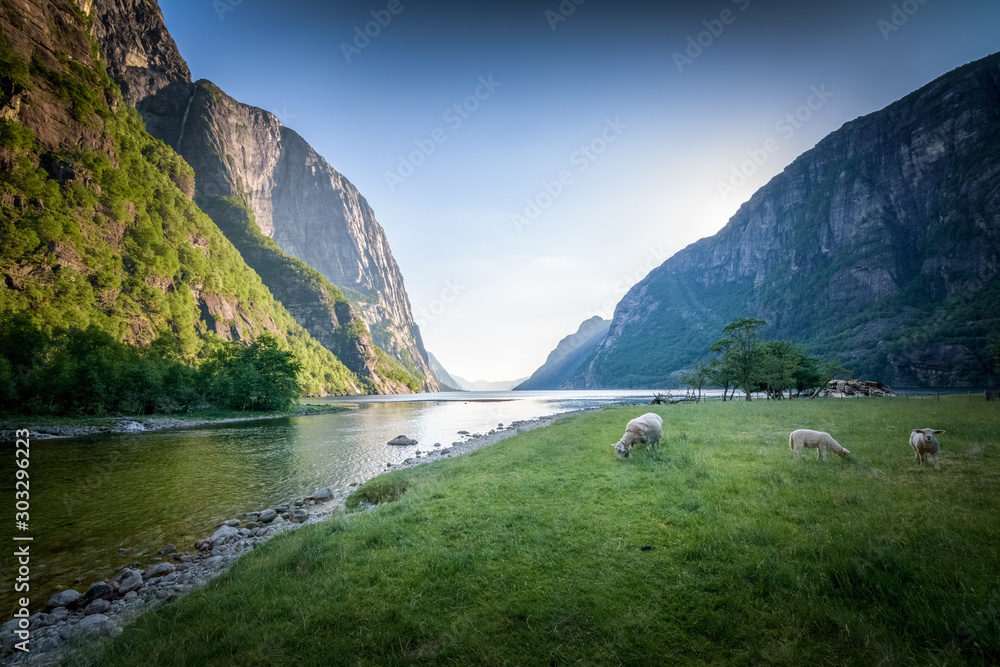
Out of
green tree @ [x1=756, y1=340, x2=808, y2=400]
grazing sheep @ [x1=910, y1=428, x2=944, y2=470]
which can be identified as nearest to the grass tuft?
grazing sheep @ [x1=910, y1=428, x2=944, y2=470]

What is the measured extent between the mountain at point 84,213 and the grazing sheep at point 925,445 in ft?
265

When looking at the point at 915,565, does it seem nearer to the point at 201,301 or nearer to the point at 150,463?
the point at 150,463

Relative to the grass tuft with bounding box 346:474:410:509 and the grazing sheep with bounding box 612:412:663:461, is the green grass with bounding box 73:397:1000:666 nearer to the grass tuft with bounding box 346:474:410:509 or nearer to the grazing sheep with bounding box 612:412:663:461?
the grass tuft with bounding box 346:474:410:509

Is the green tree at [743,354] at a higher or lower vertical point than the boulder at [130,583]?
higher

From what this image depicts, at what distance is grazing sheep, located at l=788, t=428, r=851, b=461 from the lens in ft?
42.8

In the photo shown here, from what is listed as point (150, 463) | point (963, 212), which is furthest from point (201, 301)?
point (963, 212)

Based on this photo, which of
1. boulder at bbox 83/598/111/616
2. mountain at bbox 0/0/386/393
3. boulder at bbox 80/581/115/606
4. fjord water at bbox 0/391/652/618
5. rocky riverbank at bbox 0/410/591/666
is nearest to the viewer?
rocky riverbank at bbox 0/410/591/666

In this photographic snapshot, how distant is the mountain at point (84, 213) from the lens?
185 feet

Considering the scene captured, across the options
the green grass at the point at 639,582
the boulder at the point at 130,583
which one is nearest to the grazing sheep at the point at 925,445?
the green grass at the point at 639,582

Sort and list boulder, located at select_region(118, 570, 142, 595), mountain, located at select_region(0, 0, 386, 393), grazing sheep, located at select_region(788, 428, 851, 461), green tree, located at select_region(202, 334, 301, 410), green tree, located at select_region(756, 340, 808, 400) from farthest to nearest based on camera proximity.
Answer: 1. green tree, located at select_region(202, 334, 301, 410)
2. green tree, located at select_region(756, 340, 808, 400)
3. mountain, located at select_region(0, 0, 386, 393)
4. grazing sheep, located at select_region(788, 428, 851, 461)
5. boulder, located at select_region(118, 570, 142, 595)

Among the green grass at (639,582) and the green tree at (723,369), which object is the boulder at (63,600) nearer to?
the green grass at (639,582)

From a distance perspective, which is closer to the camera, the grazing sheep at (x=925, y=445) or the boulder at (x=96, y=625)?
the boulder at (x=96, y=625)

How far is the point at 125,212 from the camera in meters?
79.7

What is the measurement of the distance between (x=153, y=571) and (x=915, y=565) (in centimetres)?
1716
